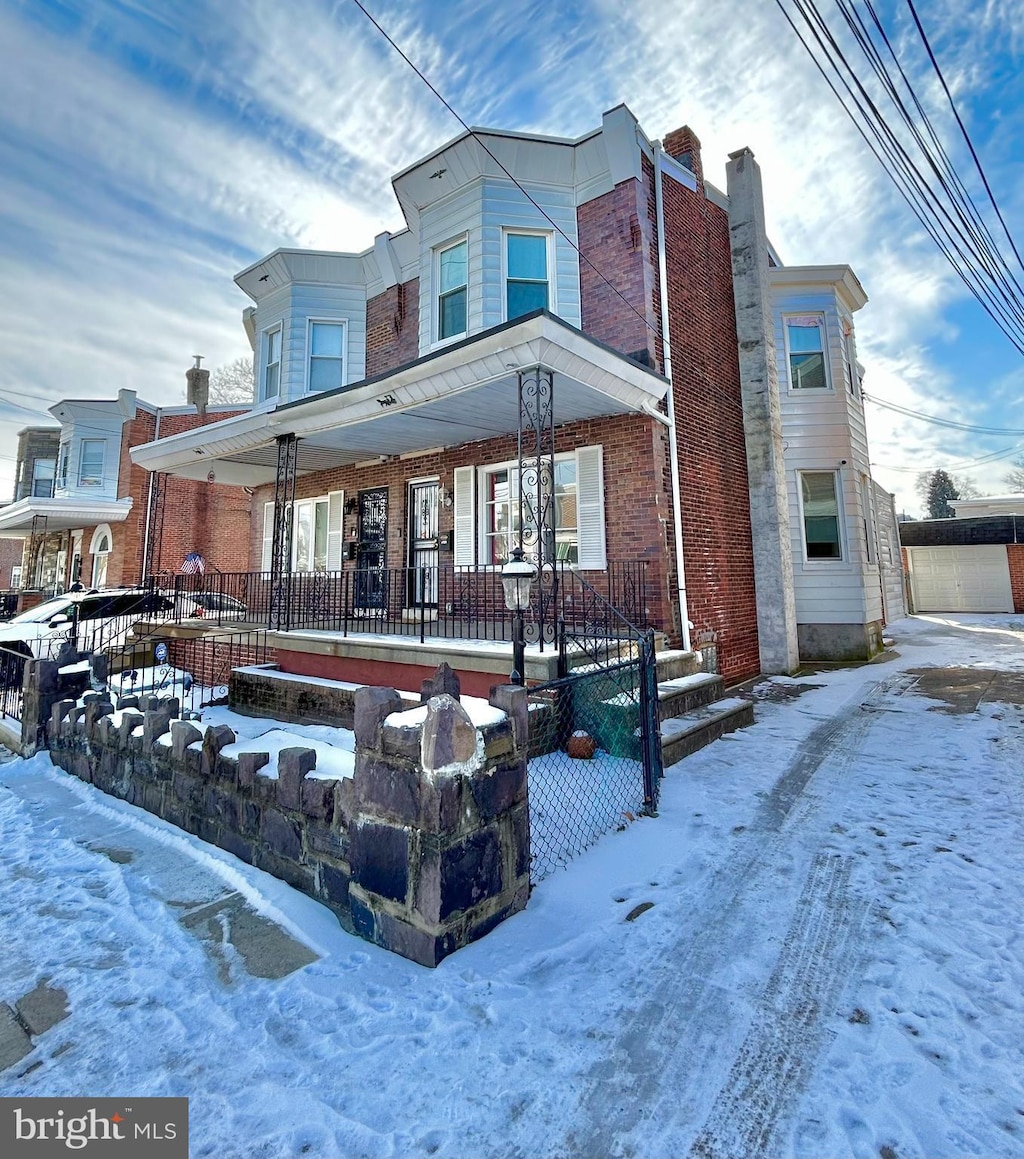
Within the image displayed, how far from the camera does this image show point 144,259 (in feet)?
32.3

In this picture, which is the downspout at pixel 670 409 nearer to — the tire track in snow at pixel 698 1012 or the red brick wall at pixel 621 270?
the red brick wall at pixel 621 270

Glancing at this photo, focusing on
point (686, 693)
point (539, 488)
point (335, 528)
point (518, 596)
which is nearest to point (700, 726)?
point (686, 693)

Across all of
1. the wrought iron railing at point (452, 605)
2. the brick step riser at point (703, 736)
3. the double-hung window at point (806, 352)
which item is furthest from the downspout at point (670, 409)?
the double-hung window at point (806, 352)

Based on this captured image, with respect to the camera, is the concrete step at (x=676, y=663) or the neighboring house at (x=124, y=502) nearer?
the concrete step at (x=676, y=663)

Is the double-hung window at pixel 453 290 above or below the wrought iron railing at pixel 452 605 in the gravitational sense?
above

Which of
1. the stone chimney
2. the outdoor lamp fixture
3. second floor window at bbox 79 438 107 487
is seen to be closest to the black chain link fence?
the outdoor lamp fixture

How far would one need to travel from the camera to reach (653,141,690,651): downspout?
7.60 m

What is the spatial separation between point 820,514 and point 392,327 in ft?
30.4

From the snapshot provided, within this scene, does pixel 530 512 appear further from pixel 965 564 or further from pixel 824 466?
pixel 965 564

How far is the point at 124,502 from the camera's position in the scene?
18.0 m

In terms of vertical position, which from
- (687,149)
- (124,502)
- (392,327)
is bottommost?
(124,502)

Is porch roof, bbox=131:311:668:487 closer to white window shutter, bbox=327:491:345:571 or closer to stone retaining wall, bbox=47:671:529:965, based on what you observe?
white window shutter, bbox=327:491:345:571

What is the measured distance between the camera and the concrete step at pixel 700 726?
5.10 meters

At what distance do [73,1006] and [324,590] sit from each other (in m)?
9.13
